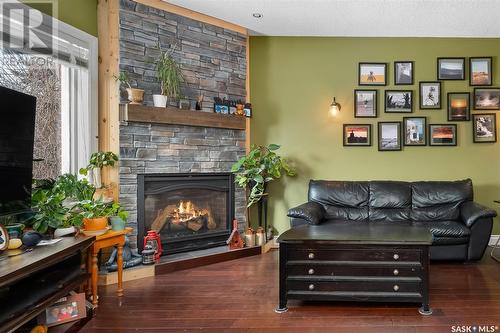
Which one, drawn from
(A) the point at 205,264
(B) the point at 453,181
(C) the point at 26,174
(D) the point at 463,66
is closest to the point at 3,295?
(C) the point at 26,174

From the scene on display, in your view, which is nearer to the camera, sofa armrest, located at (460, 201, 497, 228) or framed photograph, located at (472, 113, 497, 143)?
sofa armrest, located at (460, 201, 497, 228)

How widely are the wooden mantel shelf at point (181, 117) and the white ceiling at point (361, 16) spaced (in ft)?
4.13

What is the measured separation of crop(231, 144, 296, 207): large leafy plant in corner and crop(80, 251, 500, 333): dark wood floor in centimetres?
118

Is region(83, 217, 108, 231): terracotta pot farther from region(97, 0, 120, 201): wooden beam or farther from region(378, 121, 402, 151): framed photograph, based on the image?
region(378, 121, 402, 151): framed photograph

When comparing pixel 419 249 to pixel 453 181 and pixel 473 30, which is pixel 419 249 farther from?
pixel 473 30

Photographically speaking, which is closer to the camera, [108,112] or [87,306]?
[87,306]

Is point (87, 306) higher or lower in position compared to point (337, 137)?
lower

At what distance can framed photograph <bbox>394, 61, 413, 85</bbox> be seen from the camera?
4598mm

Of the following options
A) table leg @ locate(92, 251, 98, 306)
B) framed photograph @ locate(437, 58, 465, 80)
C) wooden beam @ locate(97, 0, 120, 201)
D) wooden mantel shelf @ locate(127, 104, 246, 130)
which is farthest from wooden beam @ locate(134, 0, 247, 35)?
framed photograph @ locate(437, 58, 465, 80)

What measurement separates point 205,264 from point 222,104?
199 centimetres

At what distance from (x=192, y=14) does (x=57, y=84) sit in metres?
1.78

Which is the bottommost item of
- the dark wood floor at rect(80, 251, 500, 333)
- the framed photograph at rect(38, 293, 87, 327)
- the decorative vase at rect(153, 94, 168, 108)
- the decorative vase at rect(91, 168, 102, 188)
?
the dark wood floor at rect(80, 251, 500, 333)

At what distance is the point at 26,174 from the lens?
224cm

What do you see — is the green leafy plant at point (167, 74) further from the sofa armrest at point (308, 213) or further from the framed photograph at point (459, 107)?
the framed photograph at point (459, 107)
